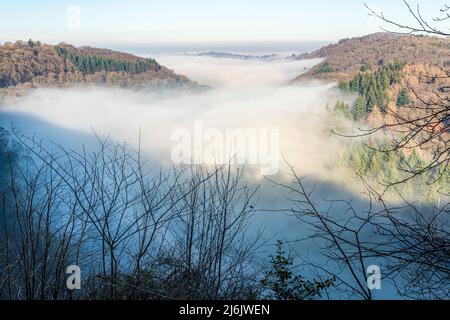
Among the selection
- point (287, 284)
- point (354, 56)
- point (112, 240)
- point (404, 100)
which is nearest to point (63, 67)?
point (404, 100)

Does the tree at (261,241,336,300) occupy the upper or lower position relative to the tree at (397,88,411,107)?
lower

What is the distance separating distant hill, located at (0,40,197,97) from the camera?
26.1m

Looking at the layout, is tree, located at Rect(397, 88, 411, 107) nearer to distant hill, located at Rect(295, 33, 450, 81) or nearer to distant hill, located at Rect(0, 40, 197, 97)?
distant hill, located at Rect(0, 40, 197, 97)

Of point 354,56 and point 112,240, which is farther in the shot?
point 354,56

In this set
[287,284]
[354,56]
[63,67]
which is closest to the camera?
[287,284]

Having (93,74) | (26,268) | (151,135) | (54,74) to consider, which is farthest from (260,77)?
(26,268)

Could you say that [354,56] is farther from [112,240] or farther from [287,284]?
[112,240]

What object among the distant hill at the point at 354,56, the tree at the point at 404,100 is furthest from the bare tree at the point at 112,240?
the distant hill at the point at 354,56

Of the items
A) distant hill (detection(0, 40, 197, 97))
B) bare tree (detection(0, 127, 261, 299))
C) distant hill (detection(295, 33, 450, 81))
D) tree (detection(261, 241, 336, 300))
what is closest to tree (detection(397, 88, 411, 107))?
tree (detection(261, 241, 336, 300))

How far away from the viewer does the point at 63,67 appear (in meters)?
28.1
